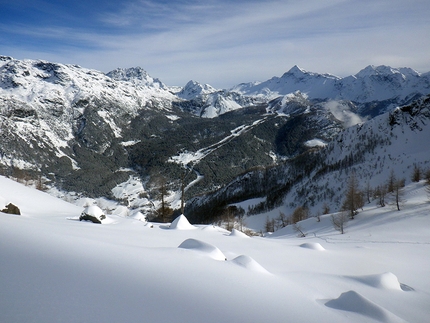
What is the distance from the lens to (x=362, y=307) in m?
6.34

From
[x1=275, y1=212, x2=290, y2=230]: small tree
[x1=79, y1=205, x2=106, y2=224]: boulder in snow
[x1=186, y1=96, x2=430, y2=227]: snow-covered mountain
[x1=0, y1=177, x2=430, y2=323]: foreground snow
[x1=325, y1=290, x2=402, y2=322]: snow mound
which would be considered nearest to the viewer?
[x1=0, y1=177, x2=430, y2=323]: foreground snow

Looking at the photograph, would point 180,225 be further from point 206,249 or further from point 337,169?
point 337,169

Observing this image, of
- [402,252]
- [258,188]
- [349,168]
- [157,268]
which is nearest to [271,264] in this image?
[157,268]

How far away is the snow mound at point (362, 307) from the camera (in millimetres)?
6074

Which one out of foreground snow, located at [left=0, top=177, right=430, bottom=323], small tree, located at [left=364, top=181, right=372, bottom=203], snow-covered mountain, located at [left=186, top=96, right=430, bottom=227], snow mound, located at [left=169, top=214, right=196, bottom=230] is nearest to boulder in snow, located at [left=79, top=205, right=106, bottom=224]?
snow mound, located at [left=169, top=214, right=196, bottom=230]

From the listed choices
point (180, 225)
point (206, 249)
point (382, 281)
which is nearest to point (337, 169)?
point (180, 225)

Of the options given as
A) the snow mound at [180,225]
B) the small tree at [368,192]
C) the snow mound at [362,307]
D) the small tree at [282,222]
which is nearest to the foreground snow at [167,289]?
the snow mound at [362,307]

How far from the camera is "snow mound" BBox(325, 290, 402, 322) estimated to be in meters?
6.07

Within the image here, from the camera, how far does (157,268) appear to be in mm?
6707

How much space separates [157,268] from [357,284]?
7236mm

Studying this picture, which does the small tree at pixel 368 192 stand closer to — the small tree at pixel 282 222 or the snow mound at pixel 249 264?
the small tree at pixel 282 222

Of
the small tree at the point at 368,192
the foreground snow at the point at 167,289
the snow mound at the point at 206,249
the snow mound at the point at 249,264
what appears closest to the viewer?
the foreground snow at the point at 167,289

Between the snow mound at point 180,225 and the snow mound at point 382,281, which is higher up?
the snow mound at point 180,225

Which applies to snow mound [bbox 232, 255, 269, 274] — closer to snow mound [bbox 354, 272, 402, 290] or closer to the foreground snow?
the foreground snow
